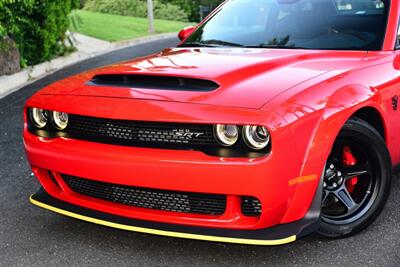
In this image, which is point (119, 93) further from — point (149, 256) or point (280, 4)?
point (280, 4)

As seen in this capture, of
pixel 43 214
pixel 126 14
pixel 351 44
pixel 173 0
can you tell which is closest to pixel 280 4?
pixel 351 44

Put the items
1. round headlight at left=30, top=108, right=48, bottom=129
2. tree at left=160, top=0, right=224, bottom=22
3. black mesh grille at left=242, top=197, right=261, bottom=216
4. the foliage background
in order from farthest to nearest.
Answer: tree at left=160, top=0, right=224, bottom=22 → the foliage background → round headlight at left=30, top=108, right=48, bottom=129 → black mesh grille at left=242, top=197, right=261, bottom=216

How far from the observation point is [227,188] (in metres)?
2.59

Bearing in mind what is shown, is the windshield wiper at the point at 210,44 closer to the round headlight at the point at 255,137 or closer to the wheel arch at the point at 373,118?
the wheel arch at the point at 373,118

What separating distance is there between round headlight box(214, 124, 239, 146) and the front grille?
0.28 meters

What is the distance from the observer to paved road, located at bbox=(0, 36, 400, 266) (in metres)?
2.94

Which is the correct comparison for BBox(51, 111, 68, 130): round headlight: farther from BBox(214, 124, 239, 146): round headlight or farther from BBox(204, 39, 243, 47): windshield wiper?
BBox(204, 39, 243, 47): windshield wiper

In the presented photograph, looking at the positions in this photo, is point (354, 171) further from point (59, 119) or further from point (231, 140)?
point (59, 119)

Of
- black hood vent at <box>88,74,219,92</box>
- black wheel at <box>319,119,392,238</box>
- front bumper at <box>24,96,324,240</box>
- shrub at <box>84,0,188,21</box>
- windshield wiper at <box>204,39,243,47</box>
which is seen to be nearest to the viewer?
front bumper at <box>24,96,324,240</box>

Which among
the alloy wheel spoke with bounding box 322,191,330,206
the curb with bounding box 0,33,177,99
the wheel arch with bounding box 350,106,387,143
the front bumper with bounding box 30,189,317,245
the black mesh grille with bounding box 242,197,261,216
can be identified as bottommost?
the curb with bounding box 0,33,177,99

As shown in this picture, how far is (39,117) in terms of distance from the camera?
10.8 ft

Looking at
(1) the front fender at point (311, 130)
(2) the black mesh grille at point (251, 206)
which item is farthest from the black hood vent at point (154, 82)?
(2) the black mesh grille at point (251, 206)

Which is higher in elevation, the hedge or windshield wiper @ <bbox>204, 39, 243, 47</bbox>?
windshield wiper @ <bbox>204, 39, 243, 47</bbox>

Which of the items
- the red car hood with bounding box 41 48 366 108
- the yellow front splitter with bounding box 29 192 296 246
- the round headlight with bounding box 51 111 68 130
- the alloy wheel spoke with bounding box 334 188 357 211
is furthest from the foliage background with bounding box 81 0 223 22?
the yellow front splitter with bounding box 29 192 296 246
